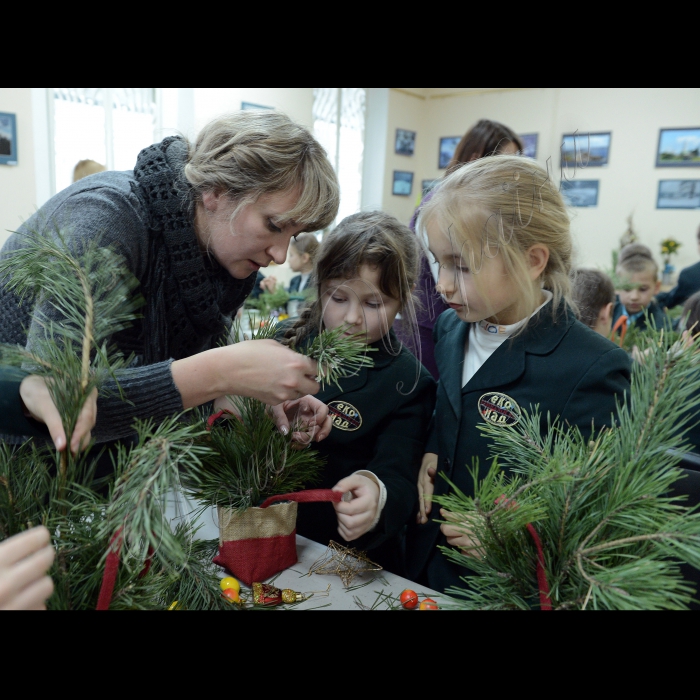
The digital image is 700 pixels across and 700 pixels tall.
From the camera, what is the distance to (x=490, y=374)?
1.19 metres

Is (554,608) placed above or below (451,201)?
below

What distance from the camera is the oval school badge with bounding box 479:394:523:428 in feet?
3.58

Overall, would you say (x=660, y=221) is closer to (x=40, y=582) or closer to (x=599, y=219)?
(x=599, y=219)

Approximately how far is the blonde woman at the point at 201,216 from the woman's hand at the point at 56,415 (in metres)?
0.42

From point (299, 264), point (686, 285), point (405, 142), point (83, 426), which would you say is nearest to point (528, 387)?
point (83, 426)

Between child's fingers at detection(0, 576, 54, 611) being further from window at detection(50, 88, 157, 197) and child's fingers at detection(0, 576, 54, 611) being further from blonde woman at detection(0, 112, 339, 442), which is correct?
window at detection(50, 88, 157, 197)

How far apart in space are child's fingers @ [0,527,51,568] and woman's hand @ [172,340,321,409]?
0.42 meters

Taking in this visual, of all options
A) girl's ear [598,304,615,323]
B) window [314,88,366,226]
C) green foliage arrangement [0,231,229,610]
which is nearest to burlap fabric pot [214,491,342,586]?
green foliage arrangement [0,231,229,610]

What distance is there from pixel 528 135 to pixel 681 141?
2.51 meters

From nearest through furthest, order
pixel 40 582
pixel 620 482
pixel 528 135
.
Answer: pixel 40 582, pixel 620 482, pixel 528 135

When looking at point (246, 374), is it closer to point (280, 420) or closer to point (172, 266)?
point (280, 420)

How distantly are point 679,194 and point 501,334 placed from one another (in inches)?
262

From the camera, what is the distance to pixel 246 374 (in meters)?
0.92
